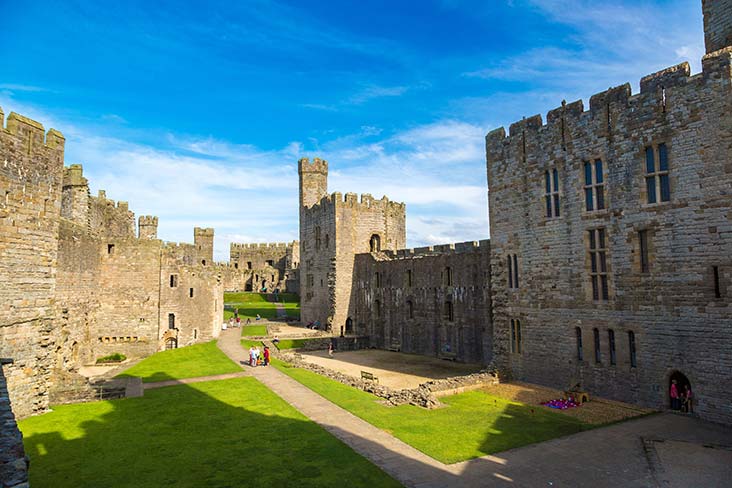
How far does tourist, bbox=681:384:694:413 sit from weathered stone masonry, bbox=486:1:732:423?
1.03 feet

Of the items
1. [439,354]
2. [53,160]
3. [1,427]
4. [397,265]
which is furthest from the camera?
[397,265]

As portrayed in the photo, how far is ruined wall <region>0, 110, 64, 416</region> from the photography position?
1698 centimetres

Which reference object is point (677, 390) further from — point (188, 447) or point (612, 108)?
point (188, 447)

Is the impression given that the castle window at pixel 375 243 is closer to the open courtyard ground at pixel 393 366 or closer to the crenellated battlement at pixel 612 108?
the open courtyard ground at pixel 393 366

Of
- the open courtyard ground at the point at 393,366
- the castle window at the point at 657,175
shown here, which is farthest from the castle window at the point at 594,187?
the open courtyard ground at the point at 393,366

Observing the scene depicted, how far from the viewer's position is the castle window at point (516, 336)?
2342 cm

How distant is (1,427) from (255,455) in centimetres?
653

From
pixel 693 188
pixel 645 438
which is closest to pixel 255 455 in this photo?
pixel 645 438

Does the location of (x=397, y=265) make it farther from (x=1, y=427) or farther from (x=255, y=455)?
(x=1, y=427)

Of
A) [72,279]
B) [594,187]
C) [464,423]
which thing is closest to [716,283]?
[594,187]

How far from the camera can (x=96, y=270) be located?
30734mm

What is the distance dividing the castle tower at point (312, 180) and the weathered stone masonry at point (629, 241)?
95.0 feet

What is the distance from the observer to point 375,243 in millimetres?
45875

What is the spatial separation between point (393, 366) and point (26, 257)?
21.3 m
